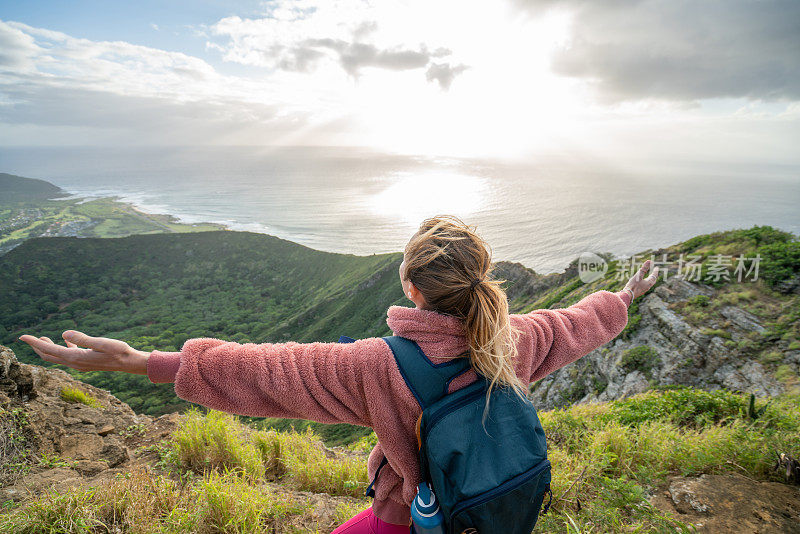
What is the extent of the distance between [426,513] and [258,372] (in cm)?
91

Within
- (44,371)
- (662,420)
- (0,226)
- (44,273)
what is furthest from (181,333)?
(0,226)

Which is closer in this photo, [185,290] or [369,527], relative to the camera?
[369,527]

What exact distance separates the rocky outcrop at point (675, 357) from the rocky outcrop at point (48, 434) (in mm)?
11572

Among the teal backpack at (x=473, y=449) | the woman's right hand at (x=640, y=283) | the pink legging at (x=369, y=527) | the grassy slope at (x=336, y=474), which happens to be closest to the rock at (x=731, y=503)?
the grassy slope at (x=336, y=474)

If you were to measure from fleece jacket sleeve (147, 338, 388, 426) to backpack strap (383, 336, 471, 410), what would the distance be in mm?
86

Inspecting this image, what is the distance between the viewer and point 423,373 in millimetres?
1457

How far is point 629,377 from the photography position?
11055 millimetres

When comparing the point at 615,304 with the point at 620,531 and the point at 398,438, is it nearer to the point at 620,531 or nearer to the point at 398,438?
the point at 398,438

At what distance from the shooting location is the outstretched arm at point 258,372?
4.82 feet

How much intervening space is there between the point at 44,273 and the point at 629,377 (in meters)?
116

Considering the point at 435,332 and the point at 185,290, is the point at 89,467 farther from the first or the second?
the point at 185,290

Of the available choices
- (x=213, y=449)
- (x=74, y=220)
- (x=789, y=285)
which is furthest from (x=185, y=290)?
(x=789, y=285)

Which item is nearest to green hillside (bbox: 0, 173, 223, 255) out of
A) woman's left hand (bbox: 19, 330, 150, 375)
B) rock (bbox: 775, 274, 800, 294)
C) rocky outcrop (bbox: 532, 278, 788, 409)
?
rocky outcrop (bbox: 532, 278, 788, 409)

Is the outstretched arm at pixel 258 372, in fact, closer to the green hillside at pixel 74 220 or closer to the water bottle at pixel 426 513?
the water bottle at pixel 426 513
